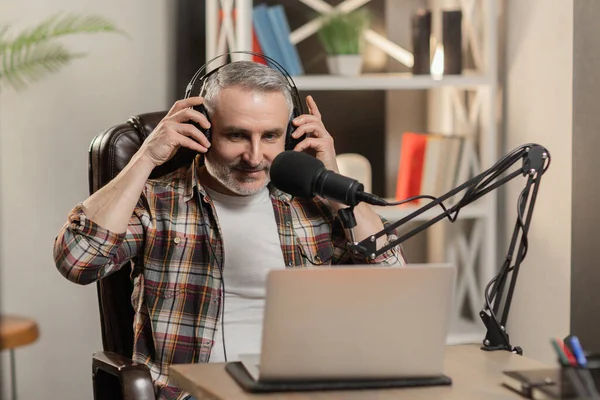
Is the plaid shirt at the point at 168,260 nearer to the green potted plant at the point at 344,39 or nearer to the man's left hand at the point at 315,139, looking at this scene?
the man's left hand at the point at 315,139

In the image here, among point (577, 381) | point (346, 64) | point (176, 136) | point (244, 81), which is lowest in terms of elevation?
point (577, 381)

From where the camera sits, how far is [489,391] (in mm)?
1328

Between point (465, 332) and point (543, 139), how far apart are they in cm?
67

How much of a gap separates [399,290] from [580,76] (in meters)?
1.62

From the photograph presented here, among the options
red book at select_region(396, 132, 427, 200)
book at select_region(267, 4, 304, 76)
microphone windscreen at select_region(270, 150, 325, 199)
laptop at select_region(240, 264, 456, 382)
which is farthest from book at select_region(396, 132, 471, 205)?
laptop at select_region(240, 264, 456, 382)

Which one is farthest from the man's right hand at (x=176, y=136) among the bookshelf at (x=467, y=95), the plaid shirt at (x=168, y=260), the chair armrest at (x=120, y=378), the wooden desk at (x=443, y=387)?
the bookshelf at (x=467, y=95)

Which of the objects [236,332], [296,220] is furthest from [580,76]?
[236,332]

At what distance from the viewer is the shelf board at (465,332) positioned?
2920 millimetres

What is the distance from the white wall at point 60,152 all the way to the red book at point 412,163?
80cm

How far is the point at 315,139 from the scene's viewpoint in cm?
198

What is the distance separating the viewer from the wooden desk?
4.20ft

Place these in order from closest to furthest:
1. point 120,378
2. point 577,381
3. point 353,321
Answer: point 577,381 < point 353,321 < point 120,378

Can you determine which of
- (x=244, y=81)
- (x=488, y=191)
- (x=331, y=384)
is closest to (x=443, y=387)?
(x=331, y=384)

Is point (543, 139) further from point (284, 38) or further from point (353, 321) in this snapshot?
point (353, 321)
